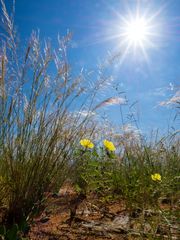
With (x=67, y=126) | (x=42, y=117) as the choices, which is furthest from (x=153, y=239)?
(x=67, y=126)

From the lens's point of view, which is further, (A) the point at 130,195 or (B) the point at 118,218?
(A) the point at 130,195

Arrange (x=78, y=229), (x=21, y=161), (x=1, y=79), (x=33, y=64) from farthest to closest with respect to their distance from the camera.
Answer: (x=33, y=64), (x=1, y=79), (x=21, y=161), (x=78, y=229)

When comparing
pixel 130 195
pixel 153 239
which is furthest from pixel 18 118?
pixel 153 239

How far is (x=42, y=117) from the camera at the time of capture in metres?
1.83

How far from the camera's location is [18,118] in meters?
1.79

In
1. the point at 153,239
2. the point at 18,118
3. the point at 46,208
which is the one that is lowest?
the point at 153,239

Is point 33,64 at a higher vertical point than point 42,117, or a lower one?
higher

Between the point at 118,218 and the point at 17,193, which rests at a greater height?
the point at 17,193

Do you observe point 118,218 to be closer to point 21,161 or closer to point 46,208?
point 46,208

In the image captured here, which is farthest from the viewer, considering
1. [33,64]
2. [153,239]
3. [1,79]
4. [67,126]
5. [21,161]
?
[67,126]

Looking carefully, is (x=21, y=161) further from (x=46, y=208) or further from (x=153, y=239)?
(x=153, y=239)

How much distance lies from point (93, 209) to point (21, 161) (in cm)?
61

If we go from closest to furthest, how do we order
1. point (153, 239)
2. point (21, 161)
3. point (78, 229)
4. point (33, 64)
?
point (153, 239), point (78, 229), point (21, 161), point (33, 64)

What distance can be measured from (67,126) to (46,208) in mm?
607
